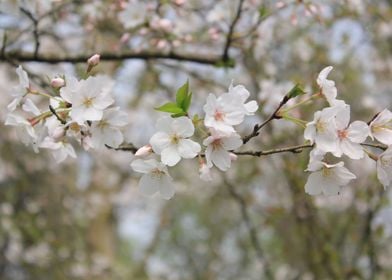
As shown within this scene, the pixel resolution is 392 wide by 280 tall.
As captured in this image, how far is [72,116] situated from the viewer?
4.16ft

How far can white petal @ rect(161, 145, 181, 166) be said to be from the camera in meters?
1.25

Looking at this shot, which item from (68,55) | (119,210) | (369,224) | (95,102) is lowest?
(119,210)

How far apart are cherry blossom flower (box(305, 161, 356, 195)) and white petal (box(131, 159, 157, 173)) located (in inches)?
14.5

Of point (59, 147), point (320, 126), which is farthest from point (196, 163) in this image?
point (320, 126)

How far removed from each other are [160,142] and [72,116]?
0.21 metres

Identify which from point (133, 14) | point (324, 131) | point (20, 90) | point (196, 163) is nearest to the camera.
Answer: point (324, 131)

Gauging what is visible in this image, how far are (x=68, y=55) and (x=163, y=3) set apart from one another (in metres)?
0.52

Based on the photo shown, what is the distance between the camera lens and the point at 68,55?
2.59 m

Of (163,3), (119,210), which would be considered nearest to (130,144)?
(163,3)

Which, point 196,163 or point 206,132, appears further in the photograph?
point 196,163

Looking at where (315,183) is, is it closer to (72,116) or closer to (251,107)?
(251,107)

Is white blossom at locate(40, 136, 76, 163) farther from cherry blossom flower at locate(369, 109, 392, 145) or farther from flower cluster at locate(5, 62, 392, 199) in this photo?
cherry blossom flower at locate(369, 109, 392, 145)

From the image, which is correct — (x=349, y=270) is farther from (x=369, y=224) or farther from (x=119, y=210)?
(x=119, y=210)

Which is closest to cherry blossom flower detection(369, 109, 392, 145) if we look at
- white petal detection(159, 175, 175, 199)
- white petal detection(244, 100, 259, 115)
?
white petal detection(244, 100, 259, 115)
